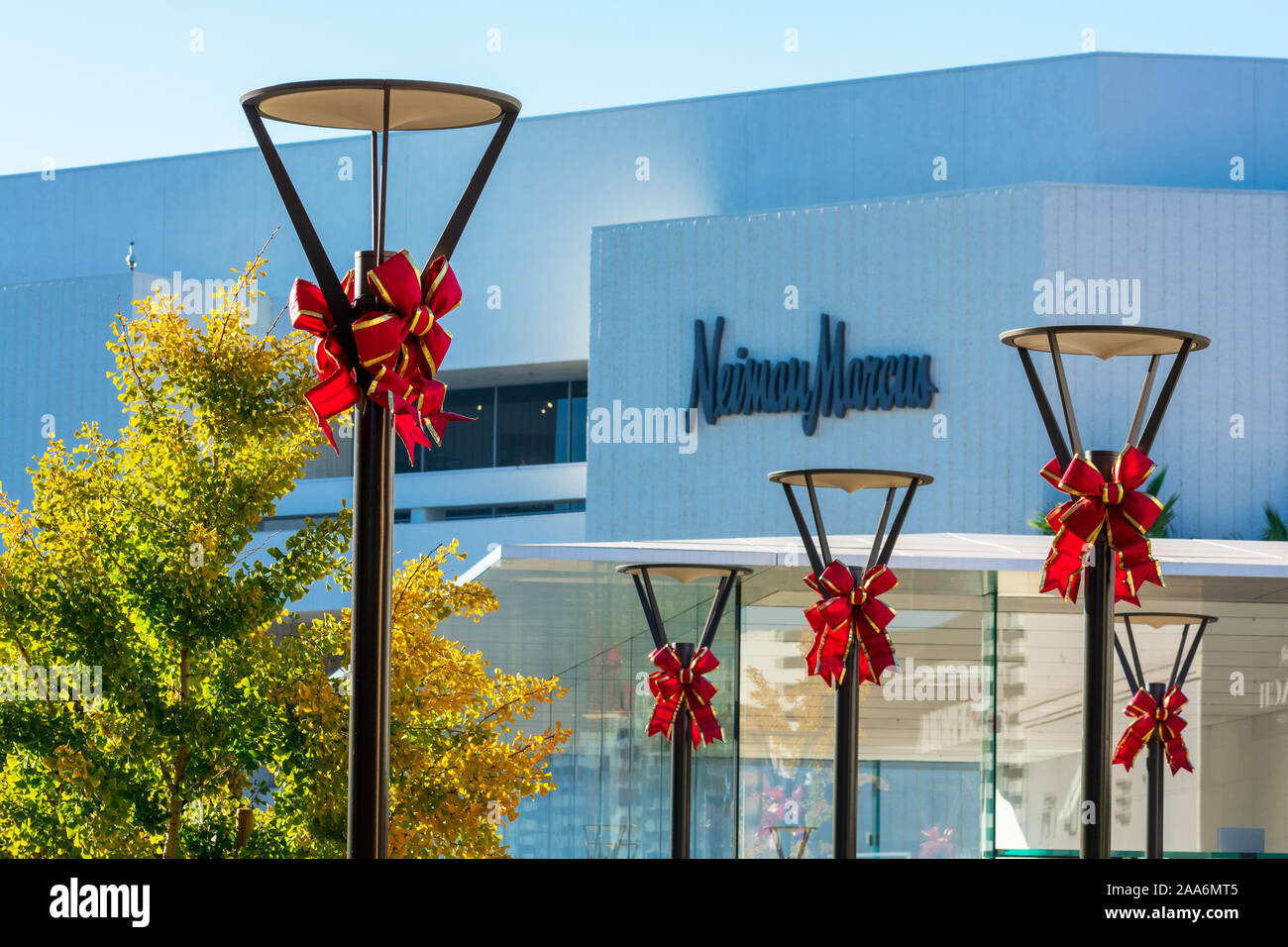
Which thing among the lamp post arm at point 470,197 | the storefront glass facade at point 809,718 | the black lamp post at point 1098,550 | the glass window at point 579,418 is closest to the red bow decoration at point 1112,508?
the black lamp post at point 1098,550

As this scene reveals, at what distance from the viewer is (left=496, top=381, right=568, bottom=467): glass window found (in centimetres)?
5153

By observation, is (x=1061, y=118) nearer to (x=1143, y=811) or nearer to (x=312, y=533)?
(x=1143, y=811)

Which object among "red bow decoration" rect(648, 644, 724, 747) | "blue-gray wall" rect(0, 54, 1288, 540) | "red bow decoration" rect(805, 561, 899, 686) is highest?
"blue-gray wall" rect(0, 54, 1288, 540)

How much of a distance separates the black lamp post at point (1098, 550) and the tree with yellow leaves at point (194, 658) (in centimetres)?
404

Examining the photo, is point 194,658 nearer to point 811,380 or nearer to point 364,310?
point 364,310

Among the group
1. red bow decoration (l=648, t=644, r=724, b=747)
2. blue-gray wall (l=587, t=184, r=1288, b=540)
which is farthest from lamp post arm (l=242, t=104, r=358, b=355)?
blue-gray wall (l=587, t=184, r=1288, b=540)

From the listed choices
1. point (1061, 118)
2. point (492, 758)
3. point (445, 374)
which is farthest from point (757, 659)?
point (445, 374)

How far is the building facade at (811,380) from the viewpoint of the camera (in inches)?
808

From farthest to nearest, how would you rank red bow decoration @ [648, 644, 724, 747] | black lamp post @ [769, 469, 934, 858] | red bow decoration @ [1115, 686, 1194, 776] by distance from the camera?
1. red bow decoration @ [1115, 686, 1194, 776]
2. red bow decoration @ [648, 644, 724, 747]
3. black lamp post @ [769, 469, 934, 858]

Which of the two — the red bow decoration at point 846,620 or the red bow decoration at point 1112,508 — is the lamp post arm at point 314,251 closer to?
the red bow decoration at point 1112,508

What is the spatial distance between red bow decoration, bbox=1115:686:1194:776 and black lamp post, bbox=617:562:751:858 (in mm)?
5403

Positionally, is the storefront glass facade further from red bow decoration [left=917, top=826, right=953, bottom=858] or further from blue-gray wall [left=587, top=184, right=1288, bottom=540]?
blue-gray wall [left=587, top=184, right=1288, bottom=540]

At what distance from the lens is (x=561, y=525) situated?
48.8 m
